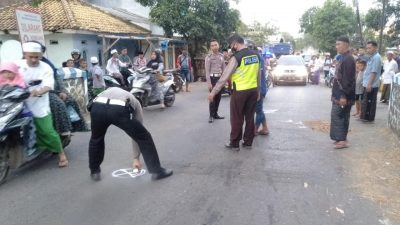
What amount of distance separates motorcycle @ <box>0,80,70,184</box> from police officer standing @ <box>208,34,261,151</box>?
2.70m

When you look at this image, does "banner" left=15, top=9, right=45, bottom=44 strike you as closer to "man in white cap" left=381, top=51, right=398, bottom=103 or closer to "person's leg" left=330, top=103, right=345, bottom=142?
"person's leg" left=330, top=103, right=345, bottom=142

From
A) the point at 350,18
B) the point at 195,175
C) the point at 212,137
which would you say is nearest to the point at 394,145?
the point at 212,137

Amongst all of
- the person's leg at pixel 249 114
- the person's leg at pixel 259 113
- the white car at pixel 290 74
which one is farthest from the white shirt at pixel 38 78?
the white car at pixel 290 74

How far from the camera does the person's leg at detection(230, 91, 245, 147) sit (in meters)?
6.35

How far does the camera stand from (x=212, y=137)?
7508mm

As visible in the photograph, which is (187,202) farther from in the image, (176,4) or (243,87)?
(176,4)

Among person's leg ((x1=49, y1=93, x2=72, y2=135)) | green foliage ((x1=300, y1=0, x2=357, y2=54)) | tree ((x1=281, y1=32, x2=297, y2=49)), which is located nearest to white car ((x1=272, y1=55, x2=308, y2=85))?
person's leg ((x1=49, y1=93, x2=72, y2=135))

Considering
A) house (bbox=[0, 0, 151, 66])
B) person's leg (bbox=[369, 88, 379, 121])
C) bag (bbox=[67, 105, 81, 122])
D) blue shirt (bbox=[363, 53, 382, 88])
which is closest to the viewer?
bag (bbox=[67, 105, 81, 122])

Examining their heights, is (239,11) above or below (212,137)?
above

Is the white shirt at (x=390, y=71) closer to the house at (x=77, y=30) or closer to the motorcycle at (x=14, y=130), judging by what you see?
the motorcycle at (x=14, y=130)

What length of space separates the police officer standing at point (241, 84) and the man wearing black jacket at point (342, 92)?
127 cm

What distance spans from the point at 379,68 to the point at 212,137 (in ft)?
12.7

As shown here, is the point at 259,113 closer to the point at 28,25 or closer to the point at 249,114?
the point at 249,114

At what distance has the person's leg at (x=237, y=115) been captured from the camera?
6352mm
